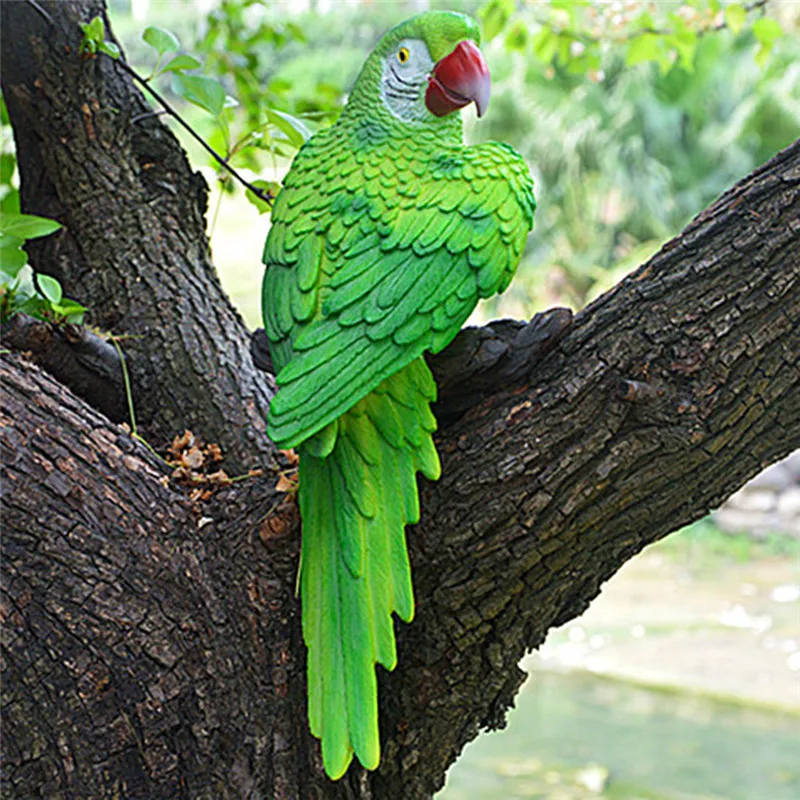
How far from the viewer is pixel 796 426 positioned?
98 centimetres

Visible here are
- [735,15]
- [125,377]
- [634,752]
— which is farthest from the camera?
[634,752]

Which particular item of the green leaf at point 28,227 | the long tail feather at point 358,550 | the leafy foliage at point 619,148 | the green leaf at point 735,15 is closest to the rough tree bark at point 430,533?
the long tail feather at point 358,550

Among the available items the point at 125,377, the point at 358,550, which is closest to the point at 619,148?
the point at 125,377

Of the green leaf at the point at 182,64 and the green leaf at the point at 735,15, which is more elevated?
the green leaf at the point at 735,15

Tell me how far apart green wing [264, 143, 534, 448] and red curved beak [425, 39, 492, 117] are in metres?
0.05

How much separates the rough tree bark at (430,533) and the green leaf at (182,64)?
47 centimetres

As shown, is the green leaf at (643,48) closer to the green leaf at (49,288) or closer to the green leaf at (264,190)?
the green leaf at (264,190)

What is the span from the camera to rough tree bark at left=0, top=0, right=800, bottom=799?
955 millimetres

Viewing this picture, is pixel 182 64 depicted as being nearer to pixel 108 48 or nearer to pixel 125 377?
pixel 108 48

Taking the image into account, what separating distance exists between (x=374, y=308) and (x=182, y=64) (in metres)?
0.58

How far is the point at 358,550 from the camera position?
3.08 ft

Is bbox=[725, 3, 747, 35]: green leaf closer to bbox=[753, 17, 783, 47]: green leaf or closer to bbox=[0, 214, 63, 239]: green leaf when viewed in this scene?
bbox=[753, 17, 783, 47]: green leaf

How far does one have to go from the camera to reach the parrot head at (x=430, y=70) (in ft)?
3.39

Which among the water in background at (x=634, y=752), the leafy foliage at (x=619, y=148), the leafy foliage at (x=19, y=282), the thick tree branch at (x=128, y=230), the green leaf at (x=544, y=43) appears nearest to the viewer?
the leafy foliage at (x=19, y=282)
